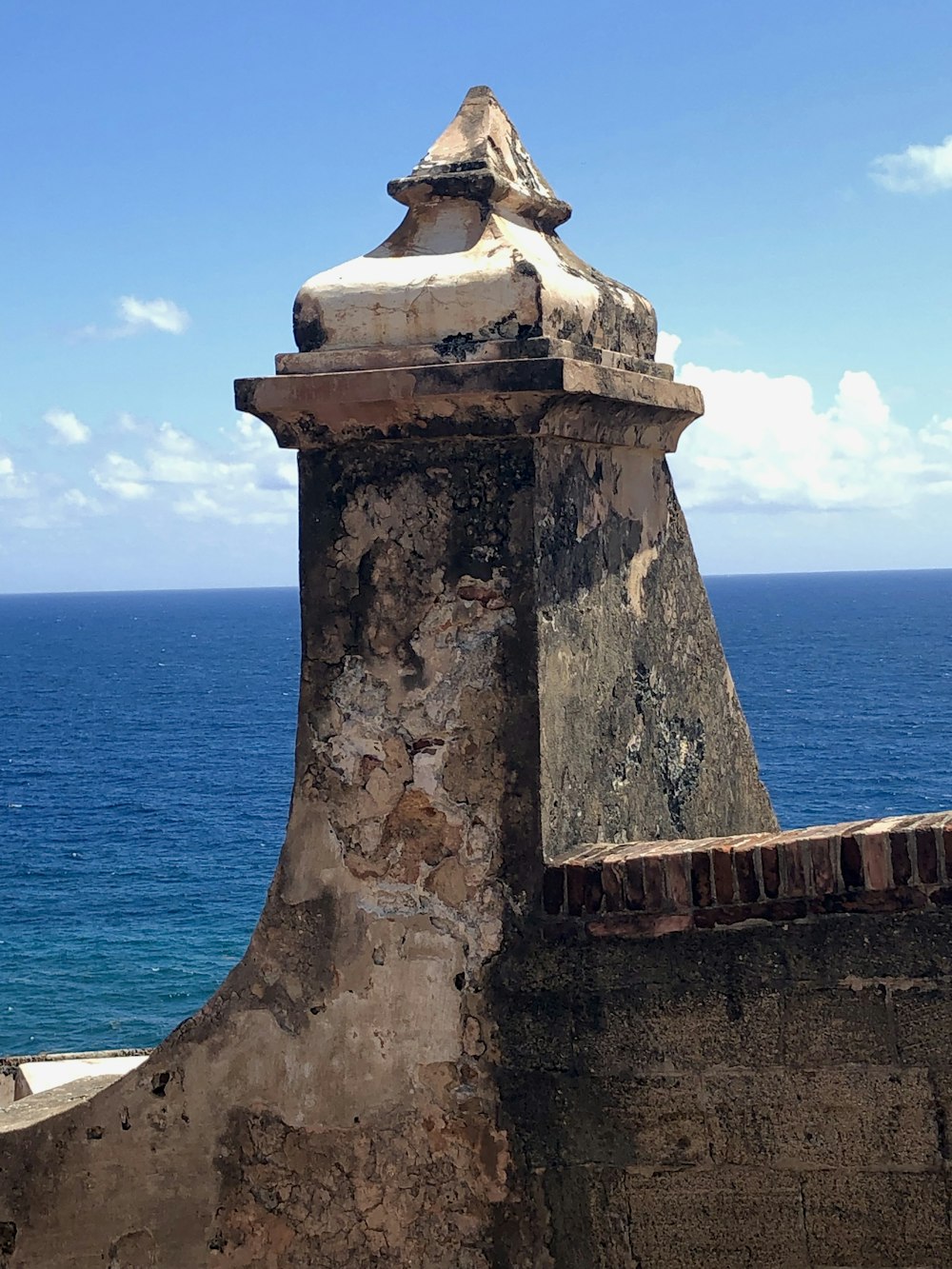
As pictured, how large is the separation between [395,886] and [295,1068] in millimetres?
512

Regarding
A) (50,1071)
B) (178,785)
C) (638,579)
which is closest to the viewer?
(638,579)

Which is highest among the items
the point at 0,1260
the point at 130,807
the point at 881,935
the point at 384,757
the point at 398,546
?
the point at 398,546

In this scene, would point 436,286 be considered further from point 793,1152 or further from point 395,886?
point 793,1152

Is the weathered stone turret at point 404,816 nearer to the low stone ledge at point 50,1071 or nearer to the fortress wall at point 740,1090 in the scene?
the fortress wall at point 740,1090

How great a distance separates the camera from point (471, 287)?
135 inches

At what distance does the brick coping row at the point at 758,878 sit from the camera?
119 inches

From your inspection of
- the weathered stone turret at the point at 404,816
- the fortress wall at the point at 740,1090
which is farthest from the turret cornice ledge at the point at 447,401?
the fortress wall at the point at 740,1090

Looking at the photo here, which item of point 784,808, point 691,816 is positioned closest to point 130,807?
point 784,808

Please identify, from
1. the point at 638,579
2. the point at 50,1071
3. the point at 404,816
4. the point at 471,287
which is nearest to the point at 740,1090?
the point at 404,816

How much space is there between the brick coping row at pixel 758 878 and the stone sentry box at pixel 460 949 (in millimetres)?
15

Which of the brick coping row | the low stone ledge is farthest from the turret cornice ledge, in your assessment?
the low stone ledge

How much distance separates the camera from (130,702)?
292 feet

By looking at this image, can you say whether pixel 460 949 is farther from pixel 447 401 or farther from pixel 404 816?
pixel 447 401

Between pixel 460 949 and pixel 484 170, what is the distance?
1.96m
